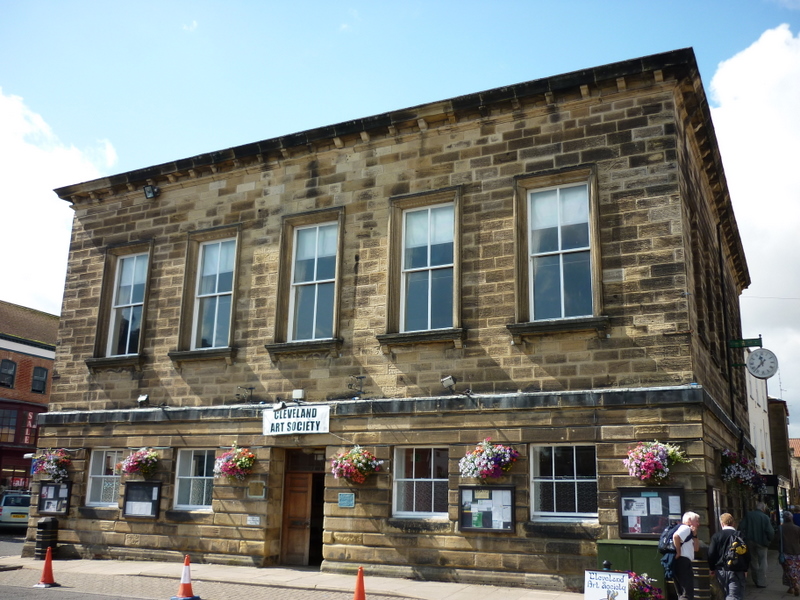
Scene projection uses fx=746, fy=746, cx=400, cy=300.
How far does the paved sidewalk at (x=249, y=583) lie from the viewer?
1145 cm

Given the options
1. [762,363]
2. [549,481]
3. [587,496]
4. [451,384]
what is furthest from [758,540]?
[451,384]

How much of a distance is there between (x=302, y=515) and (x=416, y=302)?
4854 mm

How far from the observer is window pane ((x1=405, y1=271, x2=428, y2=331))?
1395cm

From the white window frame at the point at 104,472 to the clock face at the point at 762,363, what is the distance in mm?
14048

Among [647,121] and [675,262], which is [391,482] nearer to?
[675,262]

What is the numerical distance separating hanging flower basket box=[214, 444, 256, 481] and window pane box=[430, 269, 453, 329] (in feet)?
14.7

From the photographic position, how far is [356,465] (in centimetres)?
1333

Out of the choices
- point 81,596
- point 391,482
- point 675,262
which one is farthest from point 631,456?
point 81,596

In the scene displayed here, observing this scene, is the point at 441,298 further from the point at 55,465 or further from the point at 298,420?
the point at 55,465

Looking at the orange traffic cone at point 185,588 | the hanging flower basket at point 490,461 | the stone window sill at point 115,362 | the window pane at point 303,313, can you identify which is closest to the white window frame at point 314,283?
the window pane at point 303,313

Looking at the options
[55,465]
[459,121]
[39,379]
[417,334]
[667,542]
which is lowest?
[667,542]

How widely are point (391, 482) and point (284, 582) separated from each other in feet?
8.11

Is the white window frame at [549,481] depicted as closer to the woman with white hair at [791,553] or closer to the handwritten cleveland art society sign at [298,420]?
the handwritten cleveland art society sign at [298,420]

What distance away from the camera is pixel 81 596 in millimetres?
11539
